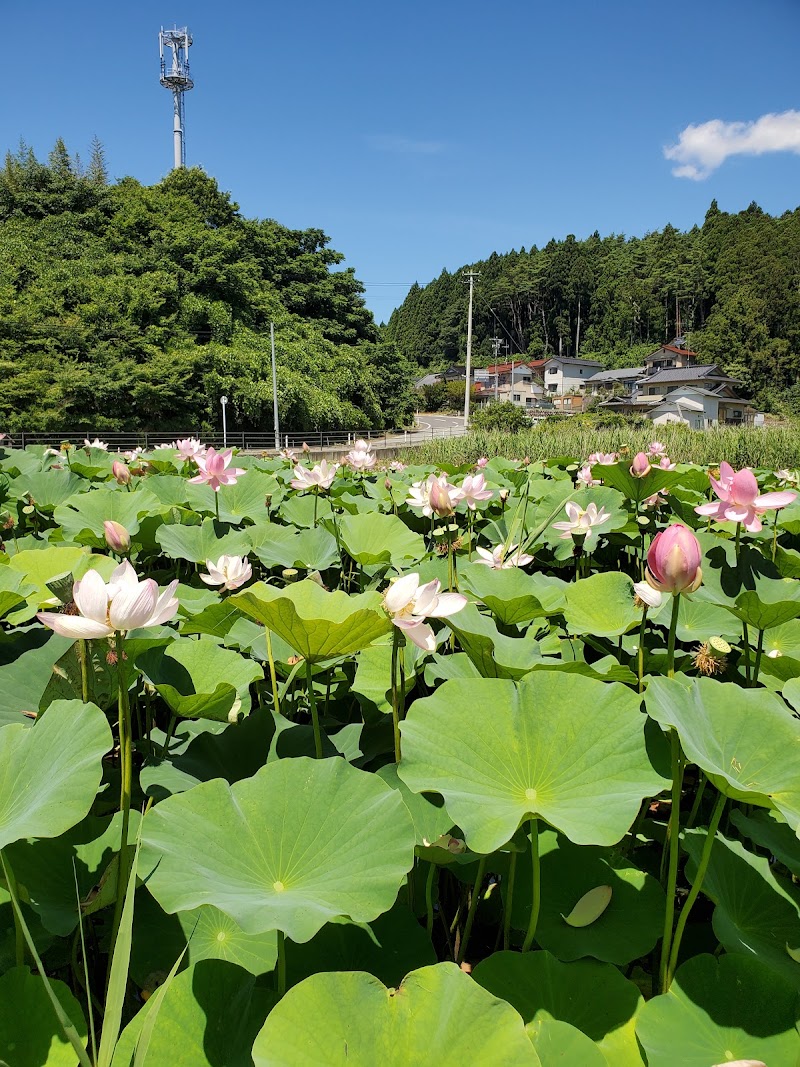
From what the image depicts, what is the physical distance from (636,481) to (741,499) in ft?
3.64

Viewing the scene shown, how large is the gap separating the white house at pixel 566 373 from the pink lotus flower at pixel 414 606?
5840 centimetres

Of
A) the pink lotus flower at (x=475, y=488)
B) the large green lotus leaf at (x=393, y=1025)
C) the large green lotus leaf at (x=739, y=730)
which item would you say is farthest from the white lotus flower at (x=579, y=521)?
the large green lotus leaf at (x=393, y=1025)

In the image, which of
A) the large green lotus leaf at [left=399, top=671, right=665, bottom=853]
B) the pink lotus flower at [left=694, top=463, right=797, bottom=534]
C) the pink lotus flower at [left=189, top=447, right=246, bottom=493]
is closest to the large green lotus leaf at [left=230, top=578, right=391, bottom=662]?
the large green lotus leaf at [left=399, top=671, right=665, bottom=853]

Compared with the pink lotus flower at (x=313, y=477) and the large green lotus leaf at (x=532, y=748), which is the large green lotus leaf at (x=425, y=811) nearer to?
the large green lotus leaf at (x=532, y=748)

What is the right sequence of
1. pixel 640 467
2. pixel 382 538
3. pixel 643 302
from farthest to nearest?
pixel 643 302 → pixel 640 467 → pixel 382 538

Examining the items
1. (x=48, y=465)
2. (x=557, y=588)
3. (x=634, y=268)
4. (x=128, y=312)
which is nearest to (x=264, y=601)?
(x=557, y=588)

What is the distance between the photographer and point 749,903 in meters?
0.73

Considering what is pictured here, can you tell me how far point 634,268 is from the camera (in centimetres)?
6400

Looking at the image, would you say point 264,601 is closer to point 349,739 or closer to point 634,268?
point 349,739


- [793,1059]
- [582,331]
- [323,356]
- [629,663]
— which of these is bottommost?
[793,1059]

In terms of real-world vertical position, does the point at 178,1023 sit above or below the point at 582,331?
below

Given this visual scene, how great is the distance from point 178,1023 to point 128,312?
23.0 m

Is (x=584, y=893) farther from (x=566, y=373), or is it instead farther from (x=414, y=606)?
(x=566, y=373)

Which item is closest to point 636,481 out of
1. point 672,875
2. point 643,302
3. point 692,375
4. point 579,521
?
point 579,521
